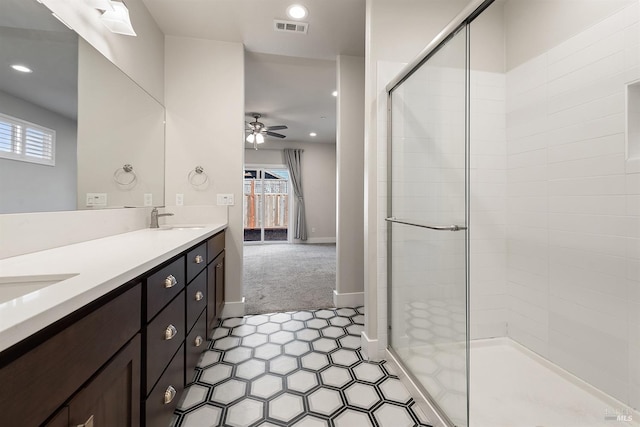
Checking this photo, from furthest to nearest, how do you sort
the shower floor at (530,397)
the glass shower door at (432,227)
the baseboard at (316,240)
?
the baseboard at (316,240) < the shower floor at (530,397) < the glass shower door at (432,227)

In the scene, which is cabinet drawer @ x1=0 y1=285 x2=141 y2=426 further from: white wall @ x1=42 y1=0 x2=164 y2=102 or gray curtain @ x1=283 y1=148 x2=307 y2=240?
gray curtain @ x1=283 y1=148 x2=307 y2=240

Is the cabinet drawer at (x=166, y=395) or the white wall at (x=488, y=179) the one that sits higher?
the white wall at (x=488, y=179)

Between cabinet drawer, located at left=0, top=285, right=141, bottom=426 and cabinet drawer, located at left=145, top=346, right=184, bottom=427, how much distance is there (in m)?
0.34

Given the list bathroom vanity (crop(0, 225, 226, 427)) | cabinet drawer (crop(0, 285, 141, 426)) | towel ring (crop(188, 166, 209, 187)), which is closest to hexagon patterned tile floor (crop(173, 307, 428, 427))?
bathroom vanity (crop(0, 225, 226, 427))

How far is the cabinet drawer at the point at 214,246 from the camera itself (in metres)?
1.74

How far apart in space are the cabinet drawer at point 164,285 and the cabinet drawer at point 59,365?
0.46 ft

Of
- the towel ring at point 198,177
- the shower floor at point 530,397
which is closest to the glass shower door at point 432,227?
the shower floor at point 530,397

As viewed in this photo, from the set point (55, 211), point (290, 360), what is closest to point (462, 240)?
point (290, 360)

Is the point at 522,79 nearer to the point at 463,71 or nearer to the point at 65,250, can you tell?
the point at 463,71

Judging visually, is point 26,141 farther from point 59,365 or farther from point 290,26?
point 290,26

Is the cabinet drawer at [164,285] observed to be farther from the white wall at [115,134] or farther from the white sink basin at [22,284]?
the white wall at [115,134]

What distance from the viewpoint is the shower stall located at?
3.93 feet

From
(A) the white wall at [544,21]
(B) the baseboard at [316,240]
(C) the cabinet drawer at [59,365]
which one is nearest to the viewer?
(C) the cabinet drawer at [59,365]

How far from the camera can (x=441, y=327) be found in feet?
4.06
